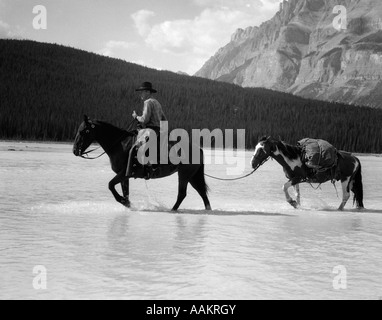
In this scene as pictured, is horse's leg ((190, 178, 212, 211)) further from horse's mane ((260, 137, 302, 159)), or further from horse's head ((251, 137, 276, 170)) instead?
horse's mane ((260, 137, 302, 159))

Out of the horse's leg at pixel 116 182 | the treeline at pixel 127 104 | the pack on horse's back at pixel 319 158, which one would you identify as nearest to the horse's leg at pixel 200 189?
the horse's leg at pixel 116 182

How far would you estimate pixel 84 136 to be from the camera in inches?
467

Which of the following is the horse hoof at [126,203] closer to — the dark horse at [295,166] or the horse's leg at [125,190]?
the horse's leg at [125,190]

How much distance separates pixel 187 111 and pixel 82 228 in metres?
115

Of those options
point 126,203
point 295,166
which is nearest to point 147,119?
point 126,203

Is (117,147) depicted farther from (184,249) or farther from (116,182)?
(184,249)

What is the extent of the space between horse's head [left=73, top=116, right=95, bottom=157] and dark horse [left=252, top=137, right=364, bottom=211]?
4.24m

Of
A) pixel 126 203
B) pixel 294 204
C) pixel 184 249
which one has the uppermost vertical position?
pixel 126 203

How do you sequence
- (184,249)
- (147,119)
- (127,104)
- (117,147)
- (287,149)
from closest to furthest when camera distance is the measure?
(184,249)
(147,119)
(117,147)
(287,149)
(127,104)

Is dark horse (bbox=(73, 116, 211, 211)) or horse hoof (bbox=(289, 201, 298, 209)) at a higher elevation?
dark horse (bbox=(73, 116, 211, 211))

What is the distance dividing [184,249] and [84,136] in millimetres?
5218
